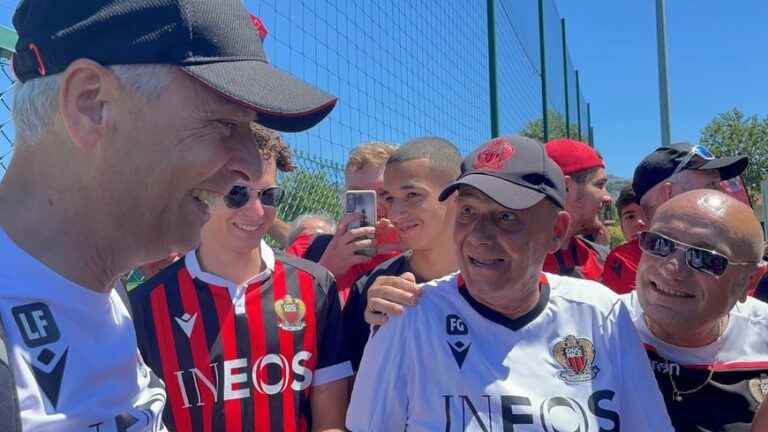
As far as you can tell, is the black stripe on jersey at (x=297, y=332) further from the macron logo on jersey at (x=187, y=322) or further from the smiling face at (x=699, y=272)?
the smiling face at (x=699, y=272)

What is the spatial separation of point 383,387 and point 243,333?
Result: 2.06 ft

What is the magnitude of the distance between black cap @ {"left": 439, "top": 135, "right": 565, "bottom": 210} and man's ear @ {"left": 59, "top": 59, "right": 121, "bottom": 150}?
3.82 feet

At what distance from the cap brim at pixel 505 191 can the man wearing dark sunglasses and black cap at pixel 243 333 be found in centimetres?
77

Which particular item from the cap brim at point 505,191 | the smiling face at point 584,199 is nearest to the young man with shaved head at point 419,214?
the cap brim at point 505,191

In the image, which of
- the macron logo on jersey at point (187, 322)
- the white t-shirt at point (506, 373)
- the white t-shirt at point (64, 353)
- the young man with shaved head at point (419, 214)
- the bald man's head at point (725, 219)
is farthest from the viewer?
the young man with shaved head at point (419, 214)

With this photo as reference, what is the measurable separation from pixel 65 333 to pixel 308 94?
0.63 m

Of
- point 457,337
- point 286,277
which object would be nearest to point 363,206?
point 286,277

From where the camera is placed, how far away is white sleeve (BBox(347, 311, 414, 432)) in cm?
177

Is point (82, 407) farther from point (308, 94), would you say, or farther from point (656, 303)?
point (656, 303)

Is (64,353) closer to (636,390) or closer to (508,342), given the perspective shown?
(508,342)

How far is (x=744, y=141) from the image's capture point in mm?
16766

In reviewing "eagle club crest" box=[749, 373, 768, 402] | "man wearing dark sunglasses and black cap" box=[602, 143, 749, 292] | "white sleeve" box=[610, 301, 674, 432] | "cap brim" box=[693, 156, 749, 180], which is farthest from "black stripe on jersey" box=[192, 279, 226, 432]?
"cap brim" box=[693, 156, 749, 180]

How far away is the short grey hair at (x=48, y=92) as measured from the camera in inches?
41.5

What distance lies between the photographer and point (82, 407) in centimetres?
107
